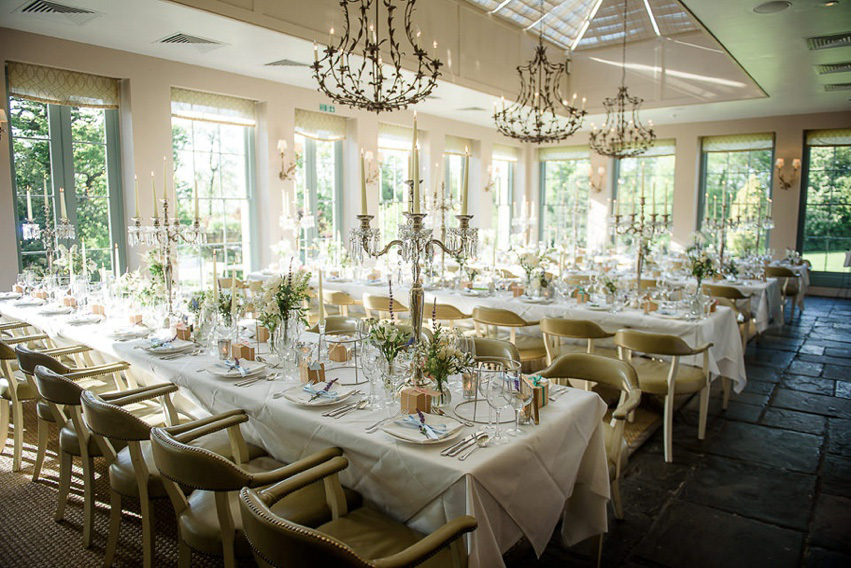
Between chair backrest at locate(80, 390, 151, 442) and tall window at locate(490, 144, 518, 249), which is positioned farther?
tall window at locate(490, 144, 518, 249)

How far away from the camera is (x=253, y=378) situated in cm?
306

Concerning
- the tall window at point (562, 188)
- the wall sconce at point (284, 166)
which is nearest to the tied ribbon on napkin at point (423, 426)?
the wall sconce at point (284, 166)

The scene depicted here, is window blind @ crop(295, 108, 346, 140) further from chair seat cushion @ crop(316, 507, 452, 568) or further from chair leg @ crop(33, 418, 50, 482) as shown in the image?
chair seat cushion @ crop(316, 507, 452, 568)

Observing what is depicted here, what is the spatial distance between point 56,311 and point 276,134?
4.76m

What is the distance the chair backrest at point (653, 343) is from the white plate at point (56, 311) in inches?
174

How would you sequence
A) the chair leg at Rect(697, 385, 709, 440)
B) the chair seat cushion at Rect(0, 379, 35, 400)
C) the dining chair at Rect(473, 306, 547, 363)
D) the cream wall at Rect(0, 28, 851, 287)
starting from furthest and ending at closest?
the cream wall at Rect(0, 28, 851, 287) < the dining chair at Rect(473, 306, 547, 363) < the chair leg at Rect(697, 385, 709, 440) < the chair seat cushion at Rect(0, 379, 35, 400)

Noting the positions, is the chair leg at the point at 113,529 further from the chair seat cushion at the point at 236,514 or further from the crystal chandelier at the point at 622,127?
the crystal chandelier at the point at 622,127

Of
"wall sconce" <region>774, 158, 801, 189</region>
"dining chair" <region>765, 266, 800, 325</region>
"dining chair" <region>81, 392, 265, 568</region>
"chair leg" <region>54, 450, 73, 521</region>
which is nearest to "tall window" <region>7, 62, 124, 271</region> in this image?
"chair leg" <region>54, 450, 73, 521</region>

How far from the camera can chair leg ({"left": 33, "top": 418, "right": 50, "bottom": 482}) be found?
11.7ft

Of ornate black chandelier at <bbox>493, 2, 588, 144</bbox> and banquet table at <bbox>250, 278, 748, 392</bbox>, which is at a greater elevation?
ornate black chandelier at <bbox>493, 2, 588, 144</bbox>

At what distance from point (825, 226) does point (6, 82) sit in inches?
546

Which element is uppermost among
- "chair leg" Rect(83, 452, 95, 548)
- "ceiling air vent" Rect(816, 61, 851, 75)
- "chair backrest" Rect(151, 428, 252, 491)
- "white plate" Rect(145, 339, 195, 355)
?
"ceiling air vent" Rect(816, 61, 851, 75)

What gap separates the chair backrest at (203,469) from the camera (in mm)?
1971

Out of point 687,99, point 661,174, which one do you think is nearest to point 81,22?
point 687,99
